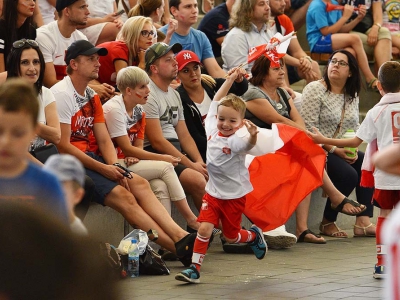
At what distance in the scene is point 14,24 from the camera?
8.13 meters

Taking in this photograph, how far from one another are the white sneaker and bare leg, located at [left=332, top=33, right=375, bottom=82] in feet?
13.5

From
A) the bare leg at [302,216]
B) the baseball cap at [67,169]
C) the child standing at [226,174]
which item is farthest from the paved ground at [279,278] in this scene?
the baseball cap at [67,169]

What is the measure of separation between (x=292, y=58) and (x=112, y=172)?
14.5 ft

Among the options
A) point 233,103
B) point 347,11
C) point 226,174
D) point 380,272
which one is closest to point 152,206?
point 226,174

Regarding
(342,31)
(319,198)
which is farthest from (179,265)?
(342,31)

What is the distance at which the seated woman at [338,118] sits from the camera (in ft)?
31.5

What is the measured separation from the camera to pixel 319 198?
32.9ft

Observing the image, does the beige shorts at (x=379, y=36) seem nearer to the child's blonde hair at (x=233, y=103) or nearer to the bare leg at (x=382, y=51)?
the bare leg at (x=382, y=51)

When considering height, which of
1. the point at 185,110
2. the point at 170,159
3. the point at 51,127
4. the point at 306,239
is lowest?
the point at 306,239

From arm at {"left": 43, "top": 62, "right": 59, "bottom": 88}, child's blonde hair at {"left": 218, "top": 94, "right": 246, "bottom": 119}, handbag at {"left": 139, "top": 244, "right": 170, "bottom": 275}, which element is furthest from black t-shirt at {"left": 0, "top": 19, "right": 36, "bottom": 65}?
handbag at {"left": 139, "top": 244, "right": 170, "bottom": 275}

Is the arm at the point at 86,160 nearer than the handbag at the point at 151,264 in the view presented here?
No

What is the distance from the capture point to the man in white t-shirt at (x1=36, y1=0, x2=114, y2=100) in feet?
27.3

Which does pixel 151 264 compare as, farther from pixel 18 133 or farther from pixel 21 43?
pixel 18 133

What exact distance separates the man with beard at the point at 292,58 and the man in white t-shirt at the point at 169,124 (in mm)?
2673
